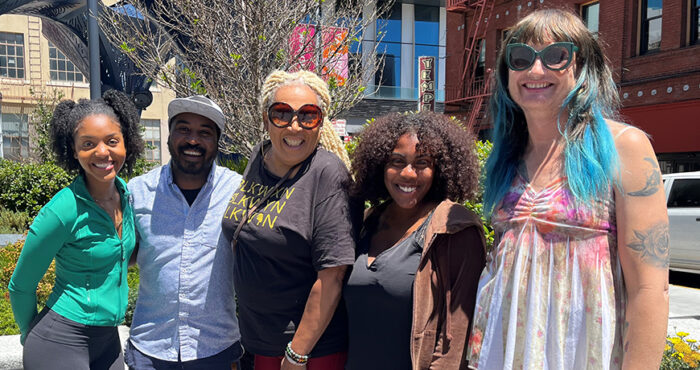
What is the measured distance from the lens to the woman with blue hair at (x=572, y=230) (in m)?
1.74

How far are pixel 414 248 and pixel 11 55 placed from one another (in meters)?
35.4

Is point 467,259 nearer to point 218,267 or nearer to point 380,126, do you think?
point 380,126

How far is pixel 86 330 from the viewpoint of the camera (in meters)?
2.47

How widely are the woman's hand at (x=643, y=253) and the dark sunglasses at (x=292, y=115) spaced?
4.25 ft

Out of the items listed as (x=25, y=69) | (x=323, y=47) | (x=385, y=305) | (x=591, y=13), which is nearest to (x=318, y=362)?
(x=385, y=305)

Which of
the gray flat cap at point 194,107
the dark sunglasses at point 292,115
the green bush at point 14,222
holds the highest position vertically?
the gray flat cap at point 194,107

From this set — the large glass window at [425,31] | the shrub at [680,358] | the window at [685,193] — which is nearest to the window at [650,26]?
the window at [685,193]

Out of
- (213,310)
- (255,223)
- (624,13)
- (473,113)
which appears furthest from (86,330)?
(473,113)

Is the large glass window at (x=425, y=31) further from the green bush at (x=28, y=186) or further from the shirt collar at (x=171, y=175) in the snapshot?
the shirt collar at (x=171, y=175)

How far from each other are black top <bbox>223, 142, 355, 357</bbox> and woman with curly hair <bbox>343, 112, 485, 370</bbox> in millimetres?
129

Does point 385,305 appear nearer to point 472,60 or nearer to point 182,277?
point 182,277

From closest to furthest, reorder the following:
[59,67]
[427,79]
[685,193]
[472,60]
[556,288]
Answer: [556,288] < [685,193] < [427,79] < [472,60] < [59,67]

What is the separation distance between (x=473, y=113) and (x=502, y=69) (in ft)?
53.9

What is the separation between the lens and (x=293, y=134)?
247 centimetres
